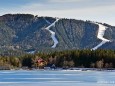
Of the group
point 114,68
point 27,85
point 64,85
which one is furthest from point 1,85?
point 114,68

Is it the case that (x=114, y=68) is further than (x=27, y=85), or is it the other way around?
(x=114, y=68)

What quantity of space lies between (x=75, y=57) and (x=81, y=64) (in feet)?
17.7

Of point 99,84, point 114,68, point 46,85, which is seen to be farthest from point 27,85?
point 114,68

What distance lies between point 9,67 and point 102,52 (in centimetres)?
3808

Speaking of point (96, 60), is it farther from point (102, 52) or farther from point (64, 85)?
point (64, 85)

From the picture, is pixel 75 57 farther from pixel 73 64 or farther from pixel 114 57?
pixel 114 57

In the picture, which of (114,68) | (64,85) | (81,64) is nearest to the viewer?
(64,85)

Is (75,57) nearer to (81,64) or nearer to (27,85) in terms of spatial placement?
(81,64)

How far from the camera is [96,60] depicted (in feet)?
628

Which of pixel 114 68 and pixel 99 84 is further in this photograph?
pixel 114 68

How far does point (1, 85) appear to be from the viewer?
8288 centimetres

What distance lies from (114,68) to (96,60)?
11.6 m

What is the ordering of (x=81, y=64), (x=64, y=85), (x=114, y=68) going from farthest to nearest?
(x=81, y=64) < (x=114, y=68) < (x=64, y=85)

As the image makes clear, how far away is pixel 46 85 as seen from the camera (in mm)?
82938
